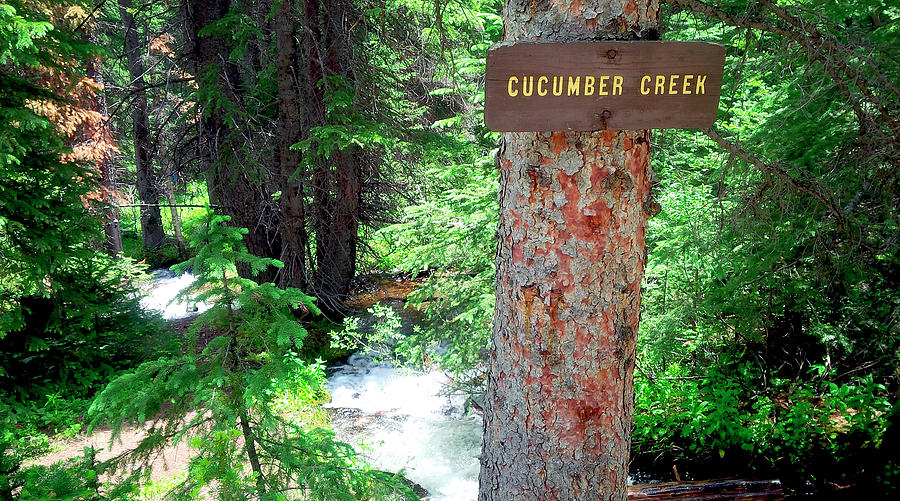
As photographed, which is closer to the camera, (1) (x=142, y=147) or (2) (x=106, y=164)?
(2) (x=106, y=164)

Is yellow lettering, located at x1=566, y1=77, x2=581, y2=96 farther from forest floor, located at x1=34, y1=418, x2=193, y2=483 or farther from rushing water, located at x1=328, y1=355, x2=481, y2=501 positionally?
forest floor, located at x1=34, y1=418, x2=193, y2=483

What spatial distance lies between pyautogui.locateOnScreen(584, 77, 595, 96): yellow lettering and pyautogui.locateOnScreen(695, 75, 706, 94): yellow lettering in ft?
1.38

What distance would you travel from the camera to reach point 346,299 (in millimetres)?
10586

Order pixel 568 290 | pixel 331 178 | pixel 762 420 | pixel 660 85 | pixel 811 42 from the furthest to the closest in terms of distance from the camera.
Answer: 1. pixel 331 178
2. pixel 762 420
3. pixel 811 42
4. pixel 568 290
5. pixel 660 85

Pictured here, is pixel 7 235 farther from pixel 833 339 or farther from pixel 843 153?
pixel 833 339

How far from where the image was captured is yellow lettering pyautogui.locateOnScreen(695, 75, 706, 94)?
2.07m

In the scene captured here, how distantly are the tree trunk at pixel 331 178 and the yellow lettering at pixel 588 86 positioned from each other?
20.2 feet

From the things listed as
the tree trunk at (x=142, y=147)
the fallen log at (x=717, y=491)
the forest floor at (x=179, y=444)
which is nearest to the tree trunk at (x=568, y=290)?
the fallen log at (x=717, y=491)

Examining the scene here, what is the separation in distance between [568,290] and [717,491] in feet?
12.5

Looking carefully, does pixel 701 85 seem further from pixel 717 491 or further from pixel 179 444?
pixel 179 444

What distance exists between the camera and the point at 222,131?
8.47 m

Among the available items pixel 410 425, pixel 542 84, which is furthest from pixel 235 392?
pixel 410 425

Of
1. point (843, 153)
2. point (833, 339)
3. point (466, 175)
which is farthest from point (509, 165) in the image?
point (833, 339)

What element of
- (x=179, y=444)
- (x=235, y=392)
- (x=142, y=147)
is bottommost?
(x=179, y=444)
